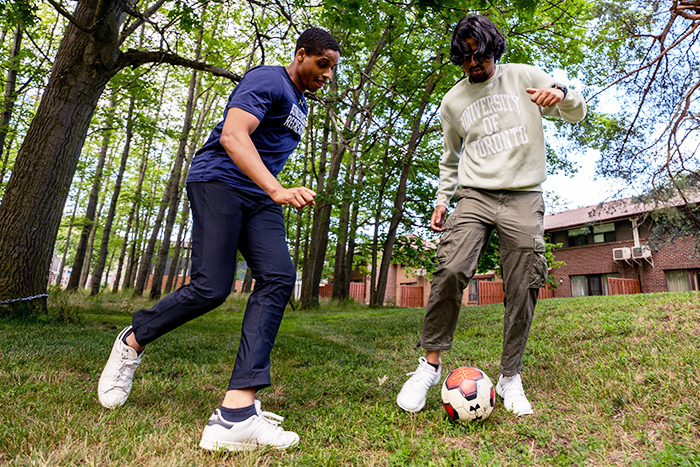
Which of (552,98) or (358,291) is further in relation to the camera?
(358,291)

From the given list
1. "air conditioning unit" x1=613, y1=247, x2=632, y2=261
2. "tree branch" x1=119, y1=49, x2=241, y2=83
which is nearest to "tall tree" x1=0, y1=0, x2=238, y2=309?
"tree branch" x1=119, y1=49, x2=241, y2=83

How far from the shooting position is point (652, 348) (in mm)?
3416

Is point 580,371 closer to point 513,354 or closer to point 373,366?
point 513,354

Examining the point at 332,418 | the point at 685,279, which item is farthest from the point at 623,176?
the point at 685,279

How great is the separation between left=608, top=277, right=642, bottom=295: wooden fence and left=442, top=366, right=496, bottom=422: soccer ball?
83.0 feet

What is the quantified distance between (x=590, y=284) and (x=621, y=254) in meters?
3.09

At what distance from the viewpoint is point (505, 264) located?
108 inches

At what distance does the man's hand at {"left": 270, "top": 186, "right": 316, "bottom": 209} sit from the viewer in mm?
1942

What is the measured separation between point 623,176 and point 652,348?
7.60 metres

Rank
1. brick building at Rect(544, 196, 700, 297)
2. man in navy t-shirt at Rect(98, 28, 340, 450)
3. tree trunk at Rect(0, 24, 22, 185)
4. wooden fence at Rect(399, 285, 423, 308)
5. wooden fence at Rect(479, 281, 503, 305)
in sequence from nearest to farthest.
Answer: man in navy t-shirt at Rect(98, 28, 340, 450), tree trunk at Rect(0, 24, 22, 185), brick building at Rect(544, 196, 700, 297), wooden fence at Rect(479, 281, 503, 305), wooden fence at Rect(399, 285, 423, 308)

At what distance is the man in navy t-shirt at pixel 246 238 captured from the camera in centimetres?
206

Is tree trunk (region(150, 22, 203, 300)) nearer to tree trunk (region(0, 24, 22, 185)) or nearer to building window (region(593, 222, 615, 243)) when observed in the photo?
tree trunk (region(0, 24, 22, 185))

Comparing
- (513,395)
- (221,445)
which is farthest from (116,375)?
(513,395)

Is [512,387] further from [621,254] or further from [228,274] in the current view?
[621,254]
